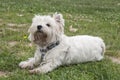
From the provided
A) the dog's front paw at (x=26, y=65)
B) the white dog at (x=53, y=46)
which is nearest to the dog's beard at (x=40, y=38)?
the white dog at (x=53, y=46)

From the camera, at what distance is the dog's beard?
26.7 ft

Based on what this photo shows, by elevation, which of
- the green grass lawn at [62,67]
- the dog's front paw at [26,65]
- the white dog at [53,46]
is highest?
the white dog at [53,46]

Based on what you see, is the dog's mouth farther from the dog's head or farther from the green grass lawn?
the green grass lawn

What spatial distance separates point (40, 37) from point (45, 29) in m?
0.26

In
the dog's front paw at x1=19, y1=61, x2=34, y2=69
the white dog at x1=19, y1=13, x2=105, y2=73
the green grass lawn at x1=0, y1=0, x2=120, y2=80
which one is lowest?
the green grass lawn at x1=0, y1=0, x2=120, y2=80

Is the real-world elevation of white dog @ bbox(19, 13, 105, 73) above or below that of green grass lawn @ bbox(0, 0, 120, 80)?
above

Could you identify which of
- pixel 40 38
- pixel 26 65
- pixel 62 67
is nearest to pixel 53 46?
pixel 40 38

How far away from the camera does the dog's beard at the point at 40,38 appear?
813cm

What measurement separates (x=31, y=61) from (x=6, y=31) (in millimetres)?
4214

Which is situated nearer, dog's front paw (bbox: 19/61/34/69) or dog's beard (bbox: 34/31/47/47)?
dog's beard (bbox: 34/31/47/47)

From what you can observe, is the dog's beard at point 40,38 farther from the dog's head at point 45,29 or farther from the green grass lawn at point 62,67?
the green grass lawn at point 62,67

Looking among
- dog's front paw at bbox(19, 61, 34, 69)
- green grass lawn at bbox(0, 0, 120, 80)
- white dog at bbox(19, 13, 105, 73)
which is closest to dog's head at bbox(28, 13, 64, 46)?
white dog at bbox(19, 13, 105, 73)

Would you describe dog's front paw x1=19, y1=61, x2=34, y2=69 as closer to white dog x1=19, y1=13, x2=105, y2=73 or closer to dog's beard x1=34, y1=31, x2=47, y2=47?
white dog x1=19, y1=13, x2=105, y2=73

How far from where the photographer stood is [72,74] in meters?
8.18
